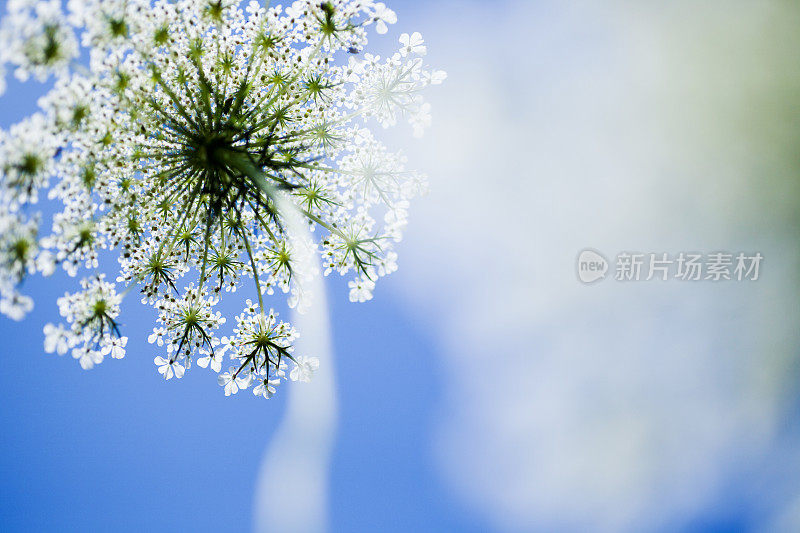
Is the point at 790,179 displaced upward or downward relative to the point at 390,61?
upward

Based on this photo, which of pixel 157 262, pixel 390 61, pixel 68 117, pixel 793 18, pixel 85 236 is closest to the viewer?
pixel 68 117

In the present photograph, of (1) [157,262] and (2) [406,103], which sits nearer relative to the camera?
(1) [157,262]

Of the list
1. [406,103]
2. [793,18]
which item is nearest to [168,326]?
[406,103]

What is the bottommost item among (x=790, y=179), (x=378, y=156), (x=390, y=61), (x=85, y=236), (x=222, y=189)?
(x=85, y=236)

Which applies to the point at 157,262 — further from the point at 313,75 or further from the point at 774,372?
the point at 774,372

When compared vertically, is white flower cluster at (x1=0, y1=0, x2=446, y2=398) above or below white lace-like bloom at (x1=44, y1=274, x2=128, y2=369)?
above

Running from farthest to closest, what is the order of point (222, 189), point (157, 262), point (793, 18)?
point (793, 18) < point (157, 262) < point (222, 189)

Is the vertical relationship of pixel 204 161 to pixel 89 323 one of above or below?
above

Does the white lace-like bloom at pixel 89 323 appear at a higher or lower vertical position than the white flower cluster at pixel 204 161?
lower
